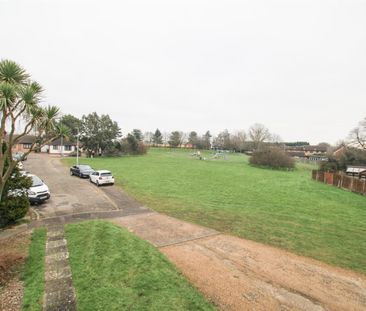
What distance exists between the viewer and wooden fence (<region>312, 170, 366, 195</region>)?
71.7 ft

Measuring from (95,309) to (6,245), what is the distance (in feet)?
15.8

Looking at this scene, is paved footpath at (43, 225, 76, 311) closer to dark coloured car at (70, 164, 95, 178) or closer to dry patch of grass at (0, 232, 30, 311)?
dry patch of grass at (0, 232, 30, 311)

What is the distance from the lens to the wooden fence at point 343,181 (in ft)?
71.7

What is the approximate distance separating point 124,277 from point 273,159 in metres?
44.3

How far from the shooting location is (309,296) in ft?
18.0

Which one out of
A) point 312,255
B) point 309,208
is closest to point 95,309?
point 312,255

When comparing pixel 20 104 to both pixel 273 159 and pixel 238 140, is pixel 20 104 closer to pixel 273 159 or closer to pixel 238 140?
pixel 273 159

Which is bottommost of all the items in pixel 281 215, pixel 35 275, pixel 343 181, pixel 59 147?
pixel 281 215

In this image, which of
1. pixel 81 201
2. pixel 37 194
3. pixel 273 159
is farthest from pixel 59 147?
pixel 37 194

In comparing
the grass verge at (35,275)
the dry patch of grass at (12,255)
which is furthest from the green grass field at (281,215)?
the dry patch of grass at (12,255)

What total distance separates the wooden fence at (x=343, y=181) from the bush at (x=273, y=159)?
14965 mm

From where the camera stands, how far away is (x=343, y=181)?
24.5m

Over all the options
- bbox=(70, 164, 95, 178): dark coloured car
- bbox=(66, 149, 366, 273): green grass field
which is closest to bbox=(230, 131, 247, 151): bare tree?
bbox=(66, 149, 366, 273): green grass field

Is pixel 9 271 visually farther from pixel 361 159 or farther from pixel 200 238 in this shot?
pixel 361 159
